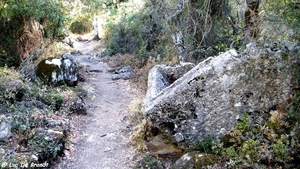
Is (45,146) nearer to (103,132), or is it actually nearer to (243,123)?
(103,132)

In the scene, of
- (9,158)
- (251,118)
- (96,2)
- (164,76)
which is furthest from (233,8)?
(96,2)

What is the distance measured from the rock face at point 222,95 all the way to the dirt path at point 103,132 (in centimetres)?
118

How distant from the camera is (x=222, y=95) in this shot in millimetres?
4836

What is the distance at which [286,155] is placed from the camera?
4.05 m

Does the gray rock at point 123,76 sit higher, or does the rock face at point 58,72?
the rock face at point 58,72

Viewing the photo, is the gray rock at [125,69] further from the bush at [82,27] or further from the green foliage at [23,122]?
the bush at [82,27]

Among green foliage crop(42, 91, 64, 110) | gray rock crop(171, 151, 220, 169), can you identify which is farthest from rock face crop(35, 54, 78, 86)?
gray rock crop(171, 151, 220, 169)

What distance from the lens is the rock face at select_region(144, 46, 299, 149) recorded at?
15.2 ft

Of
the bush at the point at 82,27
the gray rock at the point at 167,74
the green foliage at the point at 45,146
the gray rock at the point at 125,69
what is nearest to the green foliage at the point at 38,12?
the gray rock at the point at 125,69

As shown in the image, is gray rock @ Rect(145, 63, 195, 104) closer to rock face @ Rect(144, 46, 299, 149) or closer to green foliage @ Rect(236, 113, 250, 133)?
rock face @ Rect(144, 46, 299, 149)

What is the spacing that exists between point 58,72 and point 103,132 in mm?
3593

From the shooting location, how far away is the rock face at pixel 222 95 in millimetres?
4633

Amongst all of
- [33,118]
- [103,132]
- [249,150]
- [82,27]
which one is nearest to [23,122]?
[33,118]

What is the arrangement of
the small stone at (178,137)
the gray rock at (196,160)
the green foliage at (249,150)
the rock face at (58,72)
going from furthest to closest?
the rock face at (58,72) → the small stone at (178,137) → the gray rock at (196,160) → the green foliage at (249,150)
